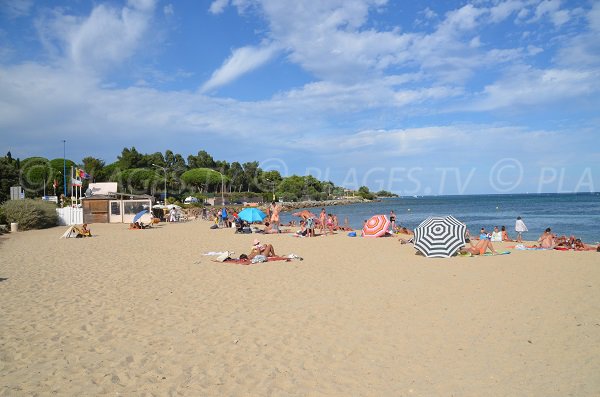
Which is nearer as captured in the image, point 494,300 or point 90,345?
point 90,345

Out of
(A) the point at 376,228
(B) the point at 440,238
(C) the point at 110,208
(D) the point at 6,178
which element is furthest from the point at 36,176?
(B) the point at 440,238

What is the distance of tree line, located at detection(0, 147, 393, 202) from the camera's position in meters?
63.4

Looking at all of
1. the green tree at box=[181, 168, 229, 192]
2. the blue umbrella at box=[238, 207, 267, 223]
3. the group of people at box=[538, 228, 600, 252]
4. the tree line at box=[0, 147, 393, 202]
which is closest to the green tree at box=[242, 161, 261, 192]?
the tree line at box=[0, 147, 393, 202]

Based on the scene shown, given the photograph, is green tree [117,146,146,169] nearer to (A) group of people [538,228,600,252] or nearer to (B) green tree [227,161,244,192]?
(B) green tree [227,161,244,192]

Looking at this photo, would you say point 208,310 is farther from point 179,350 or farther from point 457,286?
point 457,286

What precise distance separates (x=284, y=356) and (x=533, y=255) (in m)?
11.2

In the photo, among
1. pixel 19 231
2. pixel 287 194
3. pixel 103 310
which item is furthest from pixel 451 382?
pixel 287 194

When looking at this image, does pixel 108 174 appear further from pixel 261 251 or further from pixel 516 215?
pixel 261 251

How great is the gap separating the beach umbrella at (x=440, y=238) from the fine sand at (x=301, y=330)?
1395 millimetres

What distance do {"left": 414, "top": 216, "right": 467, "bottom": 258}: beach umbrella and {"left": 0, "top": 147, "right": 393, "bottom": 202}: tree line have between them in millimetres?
28814

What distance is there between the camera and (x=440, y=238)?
42.2 feet

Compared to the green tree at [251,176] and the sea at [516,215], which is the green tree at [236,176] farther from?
the sea at [516,215]

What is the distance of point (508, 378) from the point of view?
14.5ft

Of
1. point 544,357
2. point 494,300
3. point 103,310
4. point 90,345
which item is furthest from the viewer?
point 494,300
